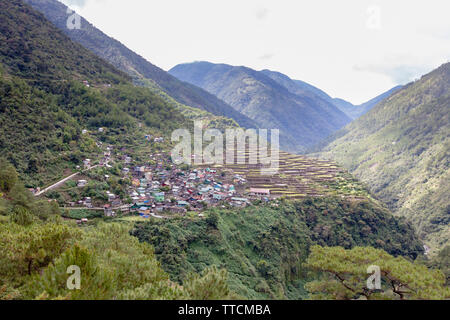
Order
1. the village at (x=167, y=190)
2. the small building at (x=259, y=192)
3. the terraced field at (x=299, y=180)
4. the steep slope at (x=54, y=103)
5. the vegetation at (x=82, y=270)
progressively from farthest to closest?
the terraced field at (x=299, y=180) < the small building at (x=259, y=192) < the steep slope at (x=54, y=103) < the village at (x=167, y=190) < the vegetation at (x=82, y=270)

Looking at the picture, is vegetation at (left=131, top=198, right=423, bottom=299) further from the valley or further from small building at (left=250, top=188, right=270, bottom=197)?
small building at (left=250, top=188, right=270, bottom=197)

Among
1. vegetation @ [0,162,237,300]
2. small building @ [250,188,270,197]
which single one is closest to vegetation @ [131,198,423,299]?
small building @ [250,188,270,197]

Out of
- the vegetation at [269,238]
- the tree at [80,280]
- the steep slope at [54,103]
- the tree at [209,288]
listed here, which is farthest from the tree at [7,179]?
the tree at [209,288]

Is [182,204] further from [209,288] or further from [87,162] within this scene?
[209,288]

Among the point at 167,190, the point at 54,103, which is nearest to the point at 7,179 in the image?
the point at 167,190

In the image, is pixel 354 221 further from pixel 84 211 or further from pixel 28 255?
pixel 28 255

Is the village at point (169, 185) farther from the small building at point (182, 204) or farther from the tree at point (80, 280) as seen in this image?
the tree at point (80, 280)
